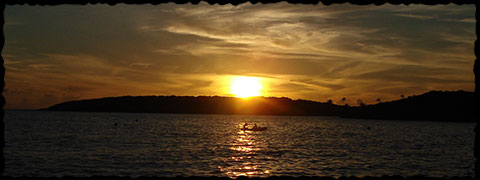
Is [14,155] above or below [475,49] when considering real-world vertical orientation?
below

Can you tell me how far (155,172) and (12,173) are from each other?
11056 millimetres

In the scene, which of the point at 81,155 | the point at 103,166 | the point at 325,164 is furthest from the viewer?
the point at 81,155

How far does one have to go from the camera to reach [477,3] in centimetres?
430

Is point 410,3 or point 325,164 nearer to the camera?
point 410,3

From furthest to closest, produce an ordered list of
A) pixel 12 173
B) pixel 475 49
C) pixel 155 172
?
pixel 155 172 → pixel 12 173 → pixel 475 49

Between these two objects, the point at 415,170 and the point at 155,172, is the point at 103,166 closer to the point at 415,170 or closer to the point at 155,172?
the point at 155,172

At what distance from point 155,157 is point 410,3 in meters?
46.0

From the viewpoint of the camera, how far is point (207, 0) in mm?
4125

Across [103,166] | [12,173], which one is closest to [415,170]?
[103,166]

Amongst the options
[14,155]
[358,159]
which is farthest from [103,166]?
[358,159]

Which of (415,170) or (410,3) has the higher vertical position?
(410,3)

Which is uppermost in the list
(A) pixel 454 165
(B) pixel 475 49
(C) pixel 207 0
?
(C) pixel 207 0

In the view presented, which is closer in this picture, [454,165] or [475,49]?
[475,49]

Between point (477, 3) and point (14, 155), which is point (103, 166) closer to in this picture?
point (14, 155)
